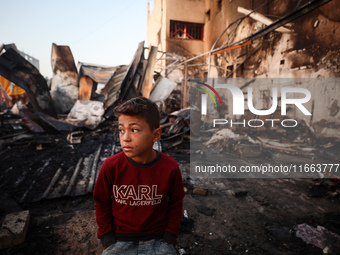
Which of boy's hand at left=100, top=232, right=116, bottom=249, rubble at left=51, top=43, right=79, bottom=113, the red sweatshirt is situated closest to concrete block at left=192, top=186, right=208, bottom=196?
the red sweatshirt

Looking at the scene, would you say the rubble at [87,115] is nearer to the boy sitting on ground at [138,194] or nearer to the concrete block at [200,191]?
the concrete block at [200,191]

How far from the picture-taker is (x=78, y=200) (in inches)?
121

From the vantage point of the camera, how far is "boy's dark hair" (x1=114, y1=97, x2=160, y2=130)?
1.18 meters

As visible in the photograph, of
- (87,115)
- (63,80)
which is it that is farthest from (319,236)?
(63,80)

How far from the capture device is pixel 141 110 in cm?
119

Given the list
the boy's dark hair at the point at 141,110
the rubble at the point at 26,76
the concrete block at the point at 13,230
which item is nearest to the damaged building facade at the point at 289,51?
the boy's dark hair at the point at 141,110

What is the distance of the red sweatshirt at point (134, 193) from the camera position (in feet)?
4.17

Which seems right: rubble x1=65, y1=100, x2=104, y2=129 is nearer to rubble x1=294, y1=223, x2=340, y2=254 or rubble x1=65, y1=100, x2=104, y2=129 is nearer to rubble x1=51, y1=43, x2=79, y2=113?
rubble x1=51, y1=43, x2=79, y2=113

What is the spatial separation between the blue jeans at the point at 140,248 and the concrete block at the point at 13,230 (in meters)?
1.43

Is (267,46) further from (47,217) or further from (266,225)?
(47,217)

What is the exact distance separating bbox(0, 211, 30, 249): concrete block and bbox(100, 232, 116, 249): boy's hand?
1.40 meters

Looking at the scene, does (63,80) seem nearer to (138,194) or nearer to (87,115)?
(87,115)

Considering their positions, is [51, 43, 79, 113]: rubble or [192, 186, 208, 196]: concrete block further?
[51, 43, 79, 113]: rubble

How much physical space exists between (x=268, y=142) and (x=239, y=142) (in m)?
1.00
